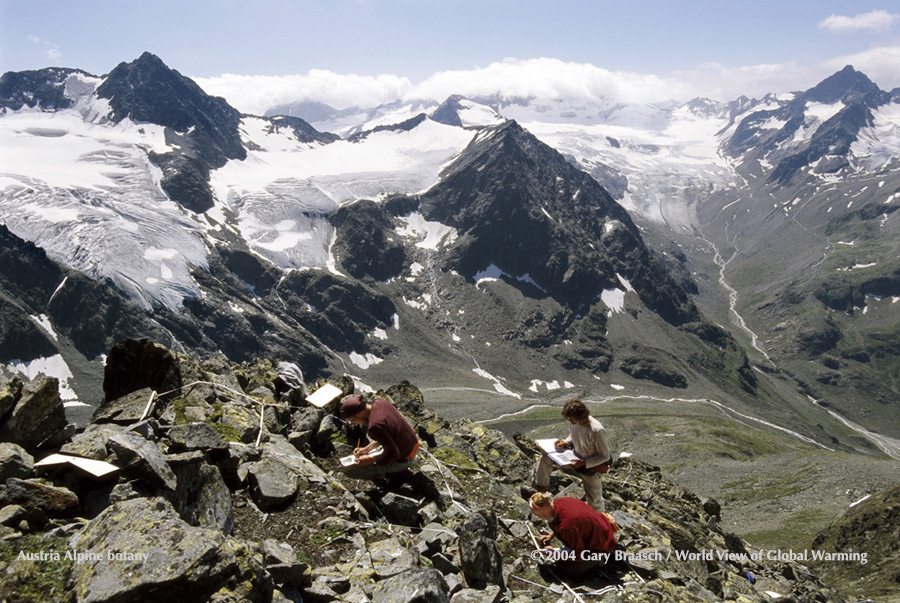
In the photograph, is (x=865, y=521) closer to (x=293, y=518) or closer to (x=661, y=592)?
(x=661, y=592)

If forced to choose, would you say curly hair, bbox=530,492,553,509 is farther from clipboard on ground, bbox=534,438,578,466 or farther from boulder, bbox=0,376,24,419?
boulder, bbox=0,376,24,419

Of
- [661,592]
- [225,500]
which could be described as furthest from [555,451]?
[225,500]

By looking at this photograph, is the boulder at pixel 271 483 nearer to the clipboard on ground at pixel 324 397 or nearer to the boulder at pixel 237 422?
the boulder at pixel 237 422

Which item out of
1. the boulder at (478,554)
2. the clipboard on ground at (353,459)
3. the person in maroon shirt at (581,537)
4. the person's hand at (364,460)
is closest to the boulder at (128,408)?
the clipboard on ground at (353,459)

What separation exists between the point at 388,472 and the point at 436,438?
9257 mm

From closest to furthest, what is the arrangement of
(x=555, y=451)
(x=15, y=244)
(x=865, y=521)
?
(x=555, y=451) < (x=865, y=521) < (x=15, y=244)

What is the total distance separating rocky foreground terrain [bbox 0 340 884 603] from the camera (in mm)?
7875

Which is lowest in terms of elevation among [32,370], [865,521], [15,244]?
[32,370]

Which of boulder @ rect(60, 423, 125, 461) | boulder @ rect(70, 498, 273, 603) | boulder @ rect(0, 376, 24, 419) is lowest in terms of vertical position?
boulder @ rect(70, 498, 273, 603)

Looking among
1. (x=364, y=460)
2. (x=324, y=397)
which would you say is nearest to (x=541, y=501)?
(x=364, y=460)

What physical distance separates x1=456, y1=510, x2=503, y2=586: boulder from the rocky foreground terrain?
0.04 metres

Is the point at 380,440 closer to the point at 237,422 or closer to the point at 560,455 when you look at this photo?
the point at 237,422

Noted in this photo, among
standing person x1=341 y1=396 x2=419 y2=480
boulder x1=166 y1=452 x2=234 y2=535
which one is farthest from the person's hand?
boulder x1=166 y1=452 x2=234 y2=535

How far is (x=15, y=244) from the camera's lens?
7023 inches
